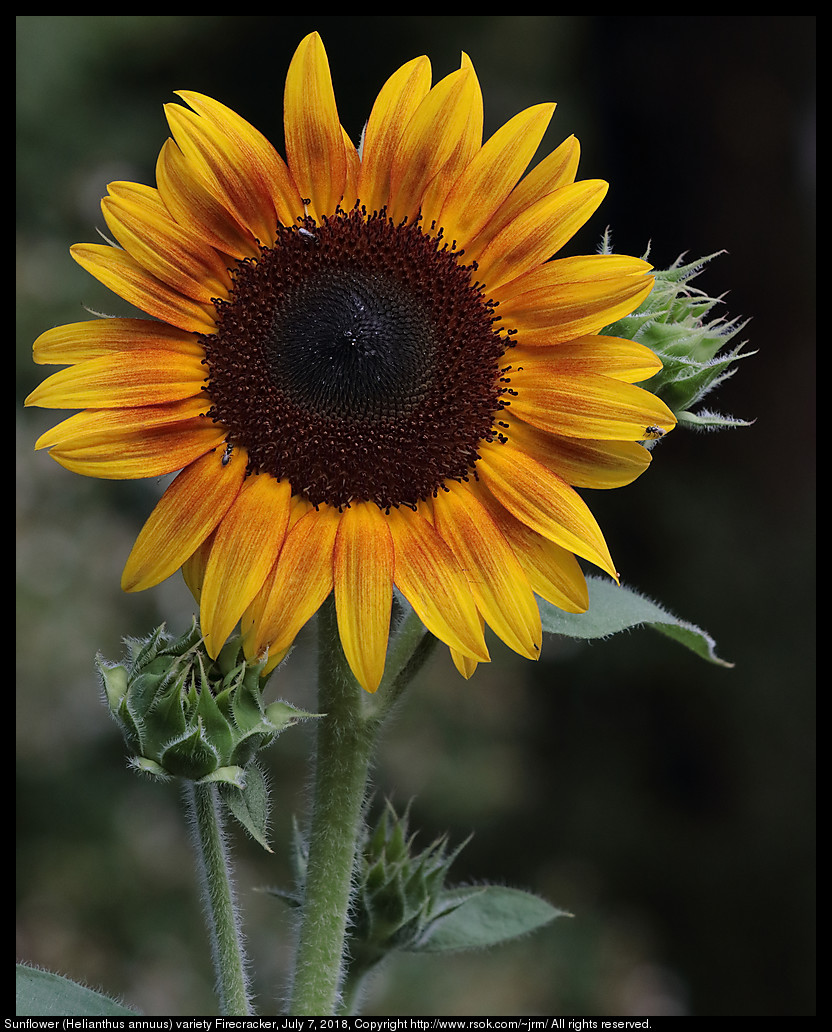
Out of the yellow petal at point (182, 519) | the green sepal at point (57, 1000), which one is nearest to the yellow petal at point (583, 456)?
the yellow petal at point (182, 519)

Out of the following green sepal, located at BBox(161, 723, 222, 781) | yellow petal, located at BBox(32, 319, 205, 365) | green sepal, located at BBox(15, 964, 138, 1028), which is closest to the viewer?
green sepal, located at BBox(161, 723, 222, 781)

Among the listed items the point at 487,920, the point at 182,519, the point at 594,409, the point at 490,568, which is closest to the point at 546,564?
the point at 490,568

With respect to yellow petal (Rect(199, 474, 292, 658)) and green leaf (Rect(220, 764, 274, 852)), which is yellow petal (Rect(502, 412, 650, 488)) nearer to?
yellow petal (Rect(199, 474, 292, 658))

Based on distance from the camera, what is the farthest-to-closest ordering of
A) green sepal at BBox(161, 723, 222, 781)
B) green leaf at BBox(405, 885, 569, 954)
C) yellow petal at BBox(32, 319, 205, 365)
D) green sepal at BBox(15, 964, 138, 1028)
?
green leaf at BBox(405, 885, 569, 954) → green sepal at BBox(15, 964, 138, 1028) → yellow petal at BBox(32, 319, 205, 365) → green sepal at BBox(161, 723, 222, 781)

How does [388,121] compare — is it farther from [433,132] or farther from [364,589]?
[364,589]

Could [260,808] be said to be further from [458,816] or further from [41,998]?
[458,816]

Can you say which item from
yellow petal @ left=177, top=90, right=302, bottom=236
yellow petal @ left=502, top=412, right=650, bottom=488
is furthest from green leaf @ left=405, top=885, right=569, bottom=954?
yellow petal @ left=177, top=90, right=302, bottom=236

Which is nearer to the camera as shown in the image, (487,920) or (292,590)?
(292,590)
